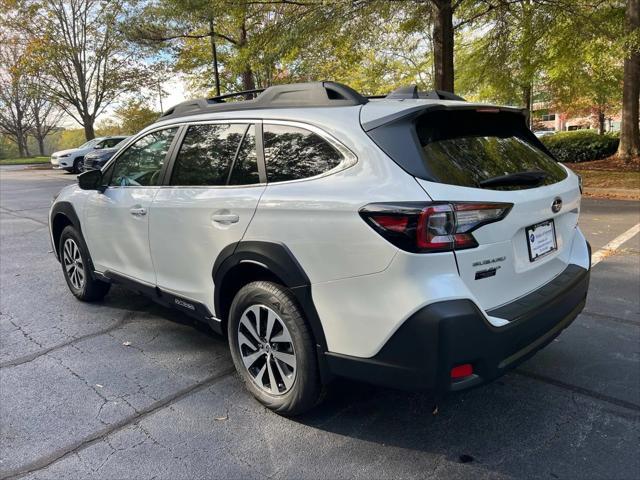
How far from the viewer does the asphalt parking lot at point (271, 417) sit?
7.85ft

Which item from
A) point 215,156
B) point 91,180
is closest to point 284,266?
point 215,156

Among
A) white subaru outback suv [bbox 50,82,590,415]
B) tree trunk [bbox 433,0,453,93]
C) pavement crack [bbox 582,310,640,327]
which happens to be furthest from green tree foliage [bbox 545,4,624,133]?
Answer: white subaru outback suv [bbox 50,82,590,415]

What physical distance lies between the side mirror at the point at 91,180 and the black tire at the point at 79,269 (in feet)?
1.82

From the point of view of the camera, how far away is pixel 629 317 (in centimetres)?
410

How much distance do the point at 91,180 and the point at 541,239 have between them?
3.46 metres

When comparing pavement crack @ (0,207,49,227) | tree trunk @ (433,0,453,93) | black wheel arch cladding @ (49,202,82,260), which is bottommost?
pavement crack @ (0,207,49,227)

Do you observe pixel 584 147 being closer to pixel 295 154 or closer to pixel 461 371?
pixel 295 154

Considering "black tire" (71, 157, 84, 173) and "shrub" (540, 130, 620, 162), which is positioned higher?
"black tire" (71, 157, 84, 173)

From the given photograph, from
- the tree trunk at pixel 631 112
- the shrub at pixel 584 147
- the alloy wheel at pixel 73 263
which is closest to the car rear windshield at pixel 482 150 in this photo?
the alloy wheel at pixel 73 263

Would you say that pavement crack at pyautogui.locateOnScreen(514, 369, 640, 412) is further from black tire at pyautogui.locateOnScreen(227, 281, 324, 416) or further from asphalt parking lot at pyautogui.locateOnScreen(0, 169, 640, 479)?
black tire at pyautogui.locateOnScreen(227, 281, 324, 416)

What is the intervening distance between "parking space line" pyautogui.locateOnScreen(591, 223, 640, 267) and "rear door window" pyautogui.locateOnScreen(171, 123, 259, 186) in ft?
14.6

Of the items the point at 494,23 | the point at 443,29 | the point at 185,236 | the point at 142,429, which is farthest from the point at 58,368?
the point at 494,23

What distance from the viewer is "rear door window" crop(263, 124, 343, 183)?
2537 millimetres

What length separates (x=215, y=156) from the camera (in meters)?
3.15
